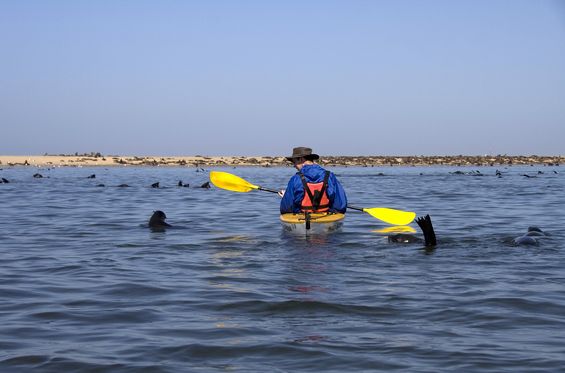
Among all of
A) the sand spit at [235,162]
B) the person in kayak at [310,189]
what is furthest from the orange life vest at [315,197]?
the sand spit at [235,162]

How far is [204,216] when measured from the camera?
1983cm

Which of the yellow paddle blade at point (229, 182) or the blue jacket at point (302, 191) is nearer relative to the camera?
the blue jacket at point (302, 191)

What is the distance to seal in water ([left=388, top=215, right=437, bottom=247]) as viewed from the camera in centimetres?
1241

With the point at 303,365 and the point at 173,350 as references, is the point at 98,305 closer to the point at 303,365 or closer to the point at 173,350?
the point at 173,350

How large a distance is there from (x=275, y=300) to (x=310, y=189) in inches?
246

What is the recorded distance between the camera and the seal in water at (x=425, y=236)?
40.7 feet

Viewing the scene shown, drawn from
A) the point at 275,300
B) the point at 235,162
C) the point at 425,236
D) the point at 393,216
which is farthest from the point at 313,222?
the point at 235,162

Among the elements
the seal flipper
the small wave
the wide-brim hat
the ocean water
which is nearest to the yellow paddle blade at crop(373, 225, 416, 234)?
the ocean water

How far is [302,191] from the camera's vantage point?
14406 millimetres

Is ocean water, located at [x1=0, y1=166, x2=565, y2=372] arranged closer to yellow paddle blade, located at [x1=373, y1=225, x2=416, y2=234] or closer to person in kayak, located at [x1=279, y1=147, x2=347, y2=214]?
yellow paddle blade, located at [x1=373, y1=225, x2=416, y2=234]

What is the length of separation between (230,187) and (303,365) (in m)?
11.9

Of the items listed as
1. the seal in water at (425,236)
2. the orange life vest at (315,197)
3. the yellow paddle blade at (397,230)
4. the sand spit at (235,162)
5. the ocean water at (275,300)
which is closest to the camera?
the ocean water at (275,300)

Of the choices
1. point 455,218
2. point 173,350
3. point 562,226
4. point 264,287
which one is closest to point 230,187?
point 455,218

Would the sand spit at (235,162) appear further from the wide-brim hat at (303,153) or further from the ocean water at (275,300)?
the wide-brim hat at (303,153)
